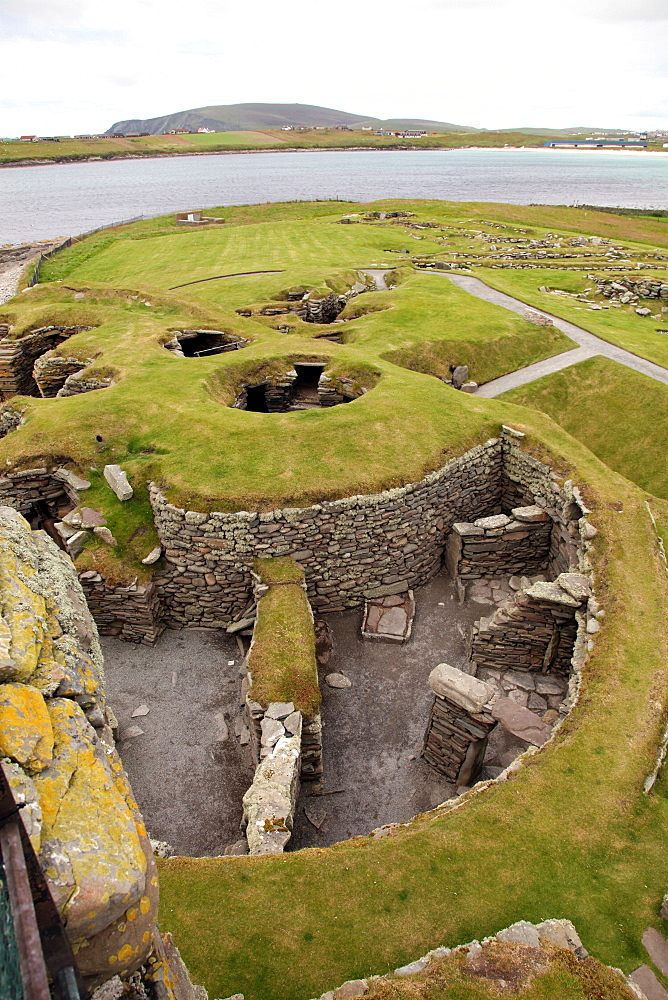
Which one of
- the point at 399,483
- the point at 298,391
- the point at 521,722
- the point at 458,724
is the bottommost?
the point at 521,722

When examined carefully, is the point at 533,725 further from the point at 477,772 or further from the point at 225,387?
the point at 225,387

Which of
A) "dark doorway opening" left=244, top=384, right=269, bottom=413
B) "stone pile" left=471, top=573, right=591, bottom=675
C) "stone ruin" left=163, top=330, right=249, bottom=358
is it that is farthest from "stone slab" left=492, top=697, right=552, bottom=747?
"stone ruin" left=163, top=330, right=249, bottom=358

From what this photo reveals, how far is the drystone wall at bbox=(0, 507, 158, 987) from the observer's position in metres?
3.28

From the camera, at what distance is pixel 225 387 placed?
2033 cm

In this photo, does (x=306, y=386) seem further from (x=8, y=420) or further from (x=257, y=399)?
(x=8, y=420)

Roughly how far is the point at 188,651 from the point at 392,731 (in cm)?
564

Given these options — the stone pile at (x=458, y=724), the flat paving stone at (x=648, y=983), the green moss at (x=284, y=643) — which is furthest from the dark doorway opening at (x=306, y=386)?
the flat paving stone at (x=648, y=983)

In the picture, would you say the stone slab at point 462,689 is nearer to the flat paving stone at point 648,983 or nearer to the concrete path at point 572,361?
the flat paving stone at point 648,983

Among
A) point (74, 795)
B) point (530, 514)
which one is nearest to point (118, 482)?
point (530, 514)

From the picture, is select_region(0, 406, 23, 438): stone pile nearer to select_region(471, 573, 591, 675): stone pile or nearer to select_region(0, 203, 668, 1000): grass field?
select_region(0, 203, 668, 1000): grass field

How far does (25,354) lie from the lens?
1043 inches

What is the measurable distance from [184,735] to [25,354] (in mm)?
22300

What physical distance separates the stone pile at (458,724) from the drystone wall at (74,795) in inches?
246

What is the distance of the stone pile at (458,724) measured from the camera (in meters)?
9.87
